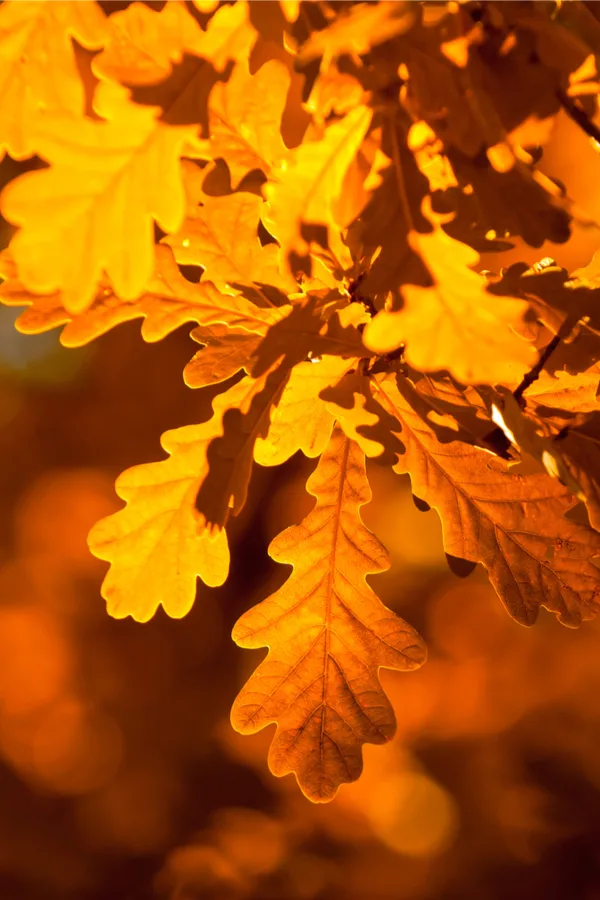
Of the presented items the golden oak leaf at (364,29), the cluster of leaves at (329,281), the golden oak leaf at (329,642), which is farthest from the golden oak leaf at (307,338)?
the golden oak leaf at (364,29)

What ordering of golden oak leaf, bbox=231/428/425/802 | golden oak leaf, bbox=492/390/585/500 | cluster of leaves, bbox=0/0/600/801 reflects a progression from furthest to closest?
golden oak leaf, bbox=231/428/425/802, golden oak leaf, bbox=492/390/585/500, cluster of leaves, bbox=0/0/600/801

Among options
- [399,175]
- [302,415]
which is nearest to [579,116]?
[399,175]

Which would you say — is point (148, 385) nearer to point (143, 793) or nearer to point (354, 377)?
point (143, 793)

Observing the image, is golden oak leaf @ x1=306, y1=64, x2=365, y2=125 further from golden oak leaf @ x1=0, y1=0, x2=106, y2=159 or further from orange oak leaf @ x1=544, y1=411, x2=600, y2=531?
orange oak leaf @ x1=544, y1=411, x2=600, y2=531

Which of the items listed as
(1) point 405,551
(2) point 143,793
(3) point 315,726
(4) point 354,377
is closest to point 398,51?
(4) point 354,377

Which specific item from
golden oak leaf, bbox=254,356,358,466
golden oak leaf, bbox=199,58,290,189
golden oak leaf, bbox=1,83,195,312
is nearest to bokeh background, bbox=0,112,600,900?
golden oak leaf, bbox=254,356,358,466

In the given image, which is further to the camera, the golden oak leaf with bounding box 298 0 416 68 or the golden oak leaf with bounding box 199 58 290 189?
the golden oak leaf with bounding box 199 58 290 189

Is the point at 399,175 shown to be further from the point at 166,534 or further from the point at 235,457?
the point at 166,534
